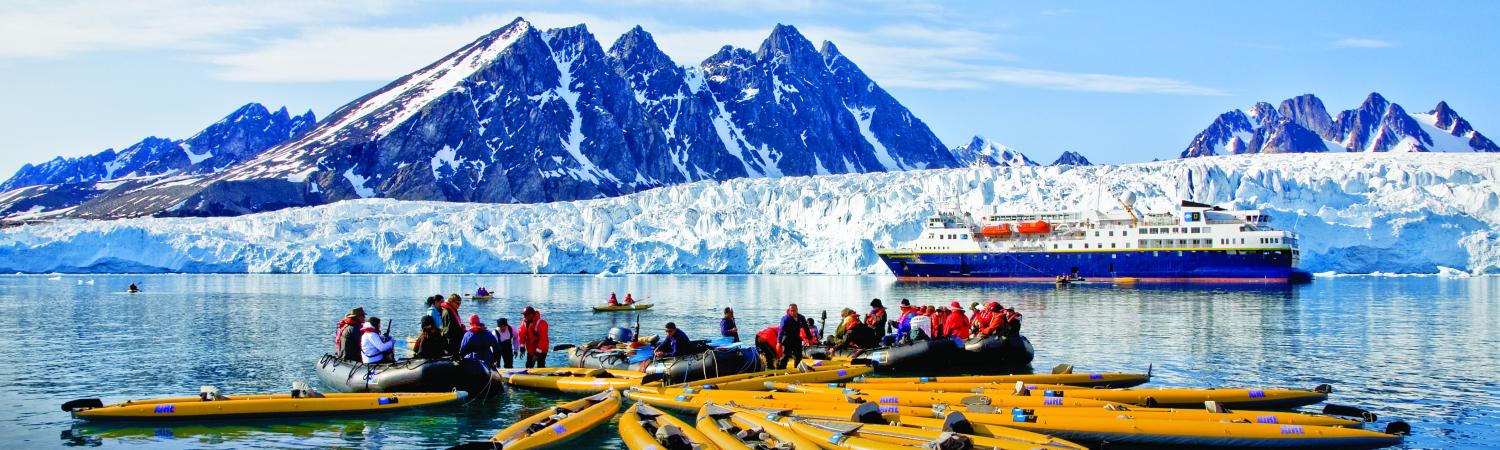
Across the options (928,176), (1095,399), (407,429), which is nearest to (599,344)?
(407,429)

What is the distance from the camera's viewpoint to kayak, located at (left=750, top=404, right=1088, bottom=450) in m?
13.3

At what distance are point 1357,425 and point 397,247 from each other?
85944 millimetres

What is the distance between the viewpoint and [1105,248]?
8069 cm

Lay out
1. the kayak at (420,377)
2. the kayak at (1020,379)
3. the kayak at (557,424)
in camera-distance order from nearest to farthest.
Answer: the kayak at (557,424) < the kayak at (420,377) < the kayak at (1020,379)

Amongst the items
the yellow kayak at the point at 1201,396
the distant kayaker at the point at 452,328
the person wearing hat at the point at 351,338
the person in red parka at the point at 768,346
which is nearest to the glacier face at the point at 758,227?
the person in red parka at the point at 768,346

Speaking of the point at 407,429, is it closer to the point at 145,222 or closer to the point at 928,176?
the point at 928,176

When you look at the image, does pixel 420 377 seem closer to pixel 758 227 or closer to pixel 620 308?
pixel 620 308

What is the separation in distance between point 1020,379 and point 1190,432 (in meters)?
5.65

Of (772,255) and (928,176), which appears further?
(928,176)

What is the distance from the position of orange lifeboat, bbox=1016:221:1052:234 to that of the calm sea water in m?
20.7

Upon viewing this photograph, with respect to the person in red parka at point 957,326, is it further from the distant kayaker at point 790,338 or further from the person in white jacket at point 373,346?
the person in white jacket at point 373,346

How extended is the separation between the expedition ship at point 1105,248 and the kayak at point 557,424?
66864mm

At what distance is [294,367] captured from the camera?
82.0 feet

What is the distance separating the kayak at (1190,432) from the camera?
1474 cm
